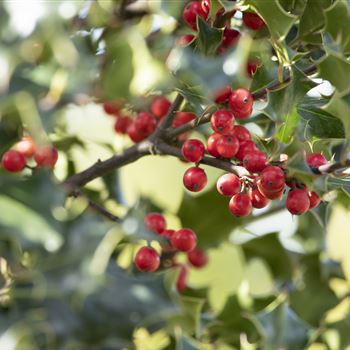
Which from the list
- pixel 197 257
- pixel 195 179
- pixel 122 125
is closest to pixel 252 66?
pixel 195 179

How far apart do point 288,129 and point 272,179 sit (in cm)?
12

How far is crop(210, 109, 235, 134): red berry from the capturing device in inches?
34.3

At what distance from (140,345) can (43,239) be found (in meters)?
0.42

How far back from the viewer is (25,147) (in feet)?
3.31

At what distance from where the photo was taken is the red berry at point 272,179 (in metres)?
0.81

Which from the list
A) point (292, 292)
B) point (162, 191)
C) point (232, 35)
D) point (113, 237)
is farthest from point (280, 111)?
point (162, 191)

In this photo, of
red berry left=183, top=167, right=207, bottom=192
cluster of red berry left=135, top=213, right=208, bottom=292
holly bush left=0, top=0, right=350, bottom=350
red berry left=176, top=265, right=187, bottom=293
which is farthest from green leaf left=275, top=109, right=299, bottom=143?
red berry left=176, top=265, right=187, bottom=293

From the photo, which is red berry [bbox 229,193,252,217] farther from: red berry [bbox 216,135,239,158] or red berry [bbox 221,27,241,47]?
red berry [bbox 221,27,241,47]

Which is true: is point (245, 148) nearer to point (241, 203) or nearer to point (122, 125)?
point (241, 203)

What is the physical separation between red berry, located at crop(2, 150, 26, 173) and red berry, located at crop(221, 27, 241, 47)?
27 cm

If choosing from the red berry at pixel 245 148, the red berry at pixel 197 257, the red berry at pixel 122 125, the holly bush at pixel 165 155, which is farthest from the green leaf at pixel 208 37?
the red berry at pixel 197 257

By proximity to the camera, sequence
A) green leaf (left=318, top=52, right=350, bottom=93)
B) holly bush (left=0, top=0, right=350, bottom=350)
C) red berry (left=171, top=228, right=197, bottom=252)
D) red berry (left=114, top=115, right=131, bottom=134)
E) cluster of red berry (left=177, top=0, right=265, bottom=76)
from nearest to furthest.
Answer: holly bush (left=0, top=0, right=350, bottom=350), green leaf (left=318, top=52, right=350, bottom=93), cluster of red berry (left=177, top=0, right=265, bottom=76), red berry (left=171, top=228, right=197, bottom=252), red berry (left=114, top=115, right=131, bottom=134)

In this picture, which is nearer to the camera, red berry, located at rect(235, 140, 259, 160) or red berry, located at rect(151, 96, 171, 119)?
red berry, located at rect(235, 140, 259, 160)

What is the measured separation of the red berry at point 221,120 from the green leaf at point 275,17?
0.31ft
